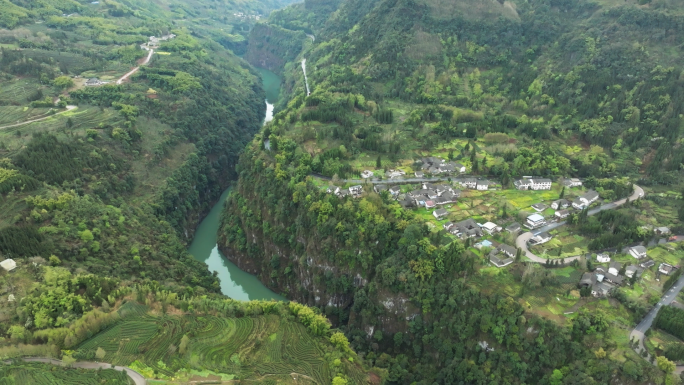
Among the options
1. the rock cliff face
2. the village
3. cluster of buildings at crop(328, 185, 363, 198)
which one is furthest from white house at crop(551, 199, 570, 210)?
the rock cliff face

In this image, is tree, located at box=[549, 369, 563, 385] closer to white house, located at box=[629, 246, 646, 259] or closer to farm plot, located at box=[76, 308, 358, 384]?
farm plot, located at box=[76, 308, 358, 384]

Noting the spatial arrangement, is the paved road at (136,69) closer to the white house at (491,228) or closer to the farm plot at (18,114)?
the farm plot at (18,114)

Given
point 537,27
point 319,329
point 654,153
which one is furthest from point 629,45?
point 319,329

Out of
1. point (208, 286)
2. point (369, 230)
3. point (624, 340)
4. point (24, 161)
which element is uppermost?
point (24, 161)

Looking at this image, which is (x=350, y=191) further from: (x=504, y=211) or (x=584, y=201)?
(x=584, y=201)

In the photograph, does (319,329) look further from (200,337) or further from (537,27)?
(537,27)

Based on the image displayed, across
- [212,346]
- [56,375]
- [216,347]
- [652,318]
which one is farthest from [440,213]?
[56,375]
